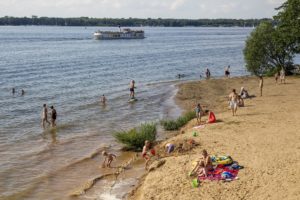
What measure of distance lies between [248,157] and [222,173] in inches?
83.5

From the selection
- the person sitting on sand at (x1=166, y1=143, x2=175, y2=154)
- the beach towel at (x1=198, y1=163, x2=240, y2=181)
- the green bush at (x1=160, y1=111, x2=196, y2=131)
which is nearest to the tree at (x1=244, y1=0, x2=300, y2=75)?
→ the green bush at (x1=160, y1=111, x2=196, y2=131)

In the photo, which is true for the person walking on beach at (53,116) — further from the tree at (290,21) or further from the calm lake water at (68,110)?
the tree at (290,21)

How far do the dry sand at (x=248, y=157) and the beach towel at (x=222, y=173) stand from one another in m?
0.25

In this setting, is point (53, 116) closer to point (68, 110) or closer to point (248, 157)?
point (68, 110)

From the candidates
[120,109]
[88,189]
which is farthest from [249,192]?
[120,109]

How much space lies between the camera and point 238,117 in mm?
25531

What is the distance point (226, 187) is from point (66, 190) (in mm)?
6551

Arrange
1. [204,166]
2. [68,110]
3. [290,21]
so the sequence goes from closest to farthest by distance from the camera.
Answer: [204,166]
[68,110]
[290,21]

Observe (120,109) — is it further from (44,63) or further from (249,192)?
(44,63)

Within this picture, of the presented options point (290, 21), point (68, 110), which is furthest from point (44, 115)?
point (290, 21)

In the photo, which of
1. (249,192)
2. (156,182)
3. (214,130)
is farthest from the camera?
(214,130)

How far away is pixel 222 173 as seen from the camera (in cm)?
1625

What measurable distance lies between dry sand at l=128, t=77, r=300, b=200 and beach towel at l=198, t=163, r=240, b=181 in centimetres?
25

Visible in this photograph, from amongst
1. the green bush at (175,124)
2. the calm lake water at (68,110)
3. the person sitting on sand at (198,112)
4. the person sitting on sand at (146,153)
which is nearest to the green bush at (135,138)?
the calm lake water at (68,110)
